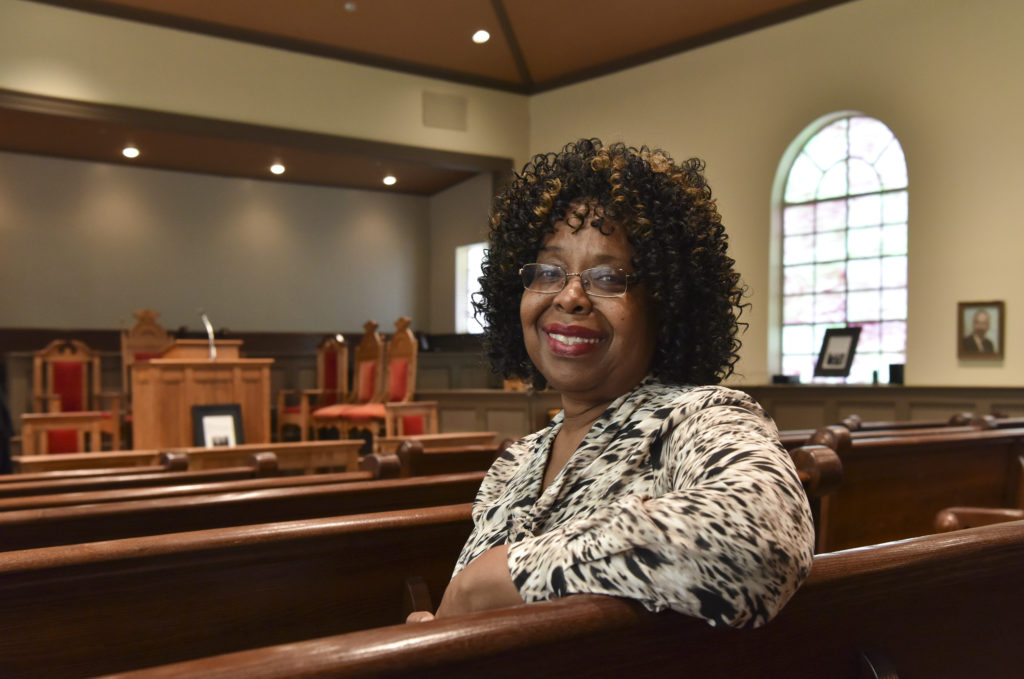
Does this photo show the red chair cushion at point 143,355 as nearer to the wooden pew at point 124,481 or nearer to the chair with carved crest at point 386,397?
the chair with carved crest at point 386,397

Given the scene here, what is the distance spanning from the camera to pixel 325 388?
911 cm

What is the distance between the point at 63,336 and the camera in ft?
32.1

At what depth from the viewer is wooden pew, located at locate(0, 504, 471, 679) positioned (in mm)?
1162

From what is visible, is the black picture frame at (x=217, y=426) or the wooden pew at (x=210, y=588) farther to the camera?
the black picture frame at (x=217, y=426)

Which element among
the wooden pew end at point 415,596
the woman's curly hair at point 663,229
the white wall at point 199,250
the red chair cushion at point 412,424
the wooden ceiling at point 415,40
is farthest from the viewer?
the white wall at point 199,250

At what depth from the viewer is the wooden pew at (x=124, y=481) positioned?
235 cm

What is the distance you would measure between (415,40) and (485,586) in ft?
27.1

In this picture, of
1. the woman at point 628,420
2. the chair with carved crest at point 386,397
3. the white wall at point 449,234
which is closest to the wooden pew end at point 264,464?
the woman at point 628,420

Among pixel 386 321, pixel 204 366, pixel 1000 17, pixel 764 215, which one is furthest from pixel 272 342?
pixel 1000 17

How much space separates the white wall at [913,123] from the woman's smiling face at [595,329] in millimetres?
6006

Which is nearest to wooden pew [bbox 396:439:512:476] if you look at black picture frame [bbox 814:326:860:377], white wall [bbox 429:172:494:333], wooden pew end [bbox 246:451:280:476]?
wooden pew end [bbox 246:451:280:476]

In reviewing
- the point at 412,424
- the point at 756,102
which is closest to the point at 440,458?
the point at 412,424

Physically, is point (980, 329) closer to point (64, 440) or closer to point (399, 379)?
point (399, 379)

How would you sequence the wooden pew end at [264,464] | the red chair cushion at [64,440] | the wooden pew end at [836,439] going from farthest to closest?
the red chair cushion at [64,440] < the wooden pew end at [264,464] < the wooden pew end at [836,439]
